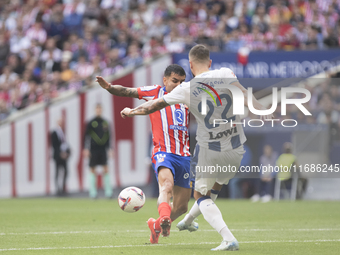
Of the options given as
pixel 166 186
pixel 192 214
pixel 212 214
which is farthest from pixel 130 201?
pixel 212 214

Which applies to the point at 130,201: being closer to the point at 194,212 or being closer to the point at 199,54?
the point at 194,212

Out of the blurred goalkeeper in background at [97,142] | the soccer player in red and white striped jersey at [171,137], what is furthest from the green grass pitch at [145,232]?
the blurred goalkeeper in background at [97,142]

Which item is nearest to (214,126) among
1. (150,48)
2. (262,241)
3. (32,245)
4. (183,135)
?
(183,135)

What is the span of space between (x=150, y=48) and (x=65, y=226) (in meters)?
11.9

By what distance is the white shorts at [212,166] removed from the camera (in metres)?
6.66

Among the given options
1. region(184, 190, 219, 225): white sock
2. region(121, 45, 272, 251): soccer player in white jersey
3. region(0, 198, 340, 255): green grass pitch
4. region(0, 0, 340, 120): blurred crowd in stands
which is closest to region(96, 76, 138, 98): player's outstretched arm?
region(121, 45, 272, 251): soccer player in white jersey

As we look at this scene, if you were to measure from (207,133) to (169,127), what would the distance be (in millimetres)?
1027

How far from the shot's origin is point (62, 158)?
18250 millimetres

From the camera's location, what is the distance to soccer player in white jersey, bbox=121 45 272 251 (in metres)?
6.61

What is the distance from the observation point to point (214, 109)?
6.76 meters

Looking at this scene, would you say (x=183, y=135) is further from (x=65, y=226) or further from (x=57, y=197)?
(x=57, y=197)

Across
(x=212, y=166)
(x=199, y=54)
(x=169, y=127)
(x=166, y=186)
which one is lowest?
(x=166, y=186)

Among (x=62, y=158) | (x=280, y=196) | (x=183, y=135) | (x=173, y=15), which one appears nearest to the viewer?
(x=183, y=135)

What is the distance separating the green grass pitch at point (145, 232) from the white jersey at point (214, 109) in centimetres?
127
